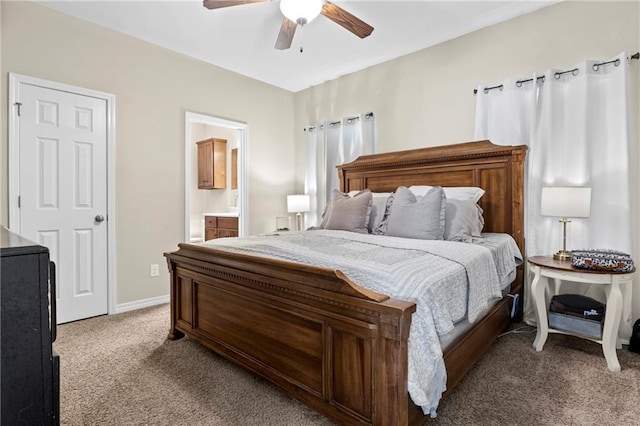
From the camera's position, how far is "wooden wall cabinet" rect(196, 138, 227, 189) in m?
5.82

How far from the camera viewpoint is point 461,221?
2.59 meters

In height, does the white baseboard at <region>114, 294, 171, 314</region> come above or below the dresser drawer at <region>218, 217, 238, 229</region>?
below

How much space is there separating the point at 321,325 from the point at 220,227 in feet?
12.7

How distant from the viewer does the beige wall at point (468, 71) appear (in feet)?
8.26

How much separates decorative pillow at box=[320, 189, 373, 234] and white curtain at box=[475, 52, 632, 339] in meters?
1.33

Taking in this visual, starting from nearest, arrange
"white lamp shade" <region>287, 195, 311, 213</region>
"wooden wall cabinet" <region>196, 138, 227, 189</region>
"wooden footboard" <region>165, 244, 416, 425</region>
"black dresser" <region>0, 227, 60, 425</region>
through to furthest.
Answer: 1. "black dresser" <region>0, 227, 60, 425</region>
2. "wooden footboard" <region>165, 244, 416, 425</region>
3. "white lamp shade" <region>287, 195, 311, 213</region>
4. "wooden wall cabinet" <region>196, 138, 227, 189</region>

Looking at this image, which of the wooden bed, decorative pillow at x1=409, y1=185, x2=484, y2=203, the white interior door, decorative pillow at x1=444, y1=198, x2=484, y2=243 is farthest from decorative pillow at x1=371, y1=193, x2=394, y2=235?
the white interior door

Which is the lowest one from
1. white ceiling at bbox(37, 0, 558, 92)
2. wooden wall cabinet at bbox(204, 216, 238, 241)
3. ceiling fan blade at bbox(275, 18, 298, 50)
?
wooden wall cabinet at bbox(204, 216, 238, 241)

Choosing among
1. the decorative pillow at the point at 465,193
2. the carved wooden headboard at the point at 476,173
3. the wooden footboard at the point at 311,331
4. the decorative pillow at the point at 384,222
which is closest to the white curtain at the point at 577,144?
the carved wooden headboard at the point at 476,173

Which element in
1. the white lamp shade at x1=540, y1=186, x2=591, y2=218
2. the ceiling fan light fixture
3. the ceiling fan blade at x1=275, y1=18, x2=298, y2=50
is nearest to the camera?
the ceiling fan light fixture

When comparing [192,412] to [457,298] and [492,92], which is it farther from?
[492,92]

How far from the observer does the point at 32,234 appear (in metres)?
2.80

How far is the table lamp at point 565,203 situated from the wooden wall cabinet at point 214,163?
15.8ft

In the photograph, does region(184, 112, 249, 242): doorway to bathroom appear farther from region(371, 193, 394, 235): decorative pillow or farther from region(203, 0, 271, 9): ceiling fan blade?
region(203, 0, 271, 9): ceiling fan blade
